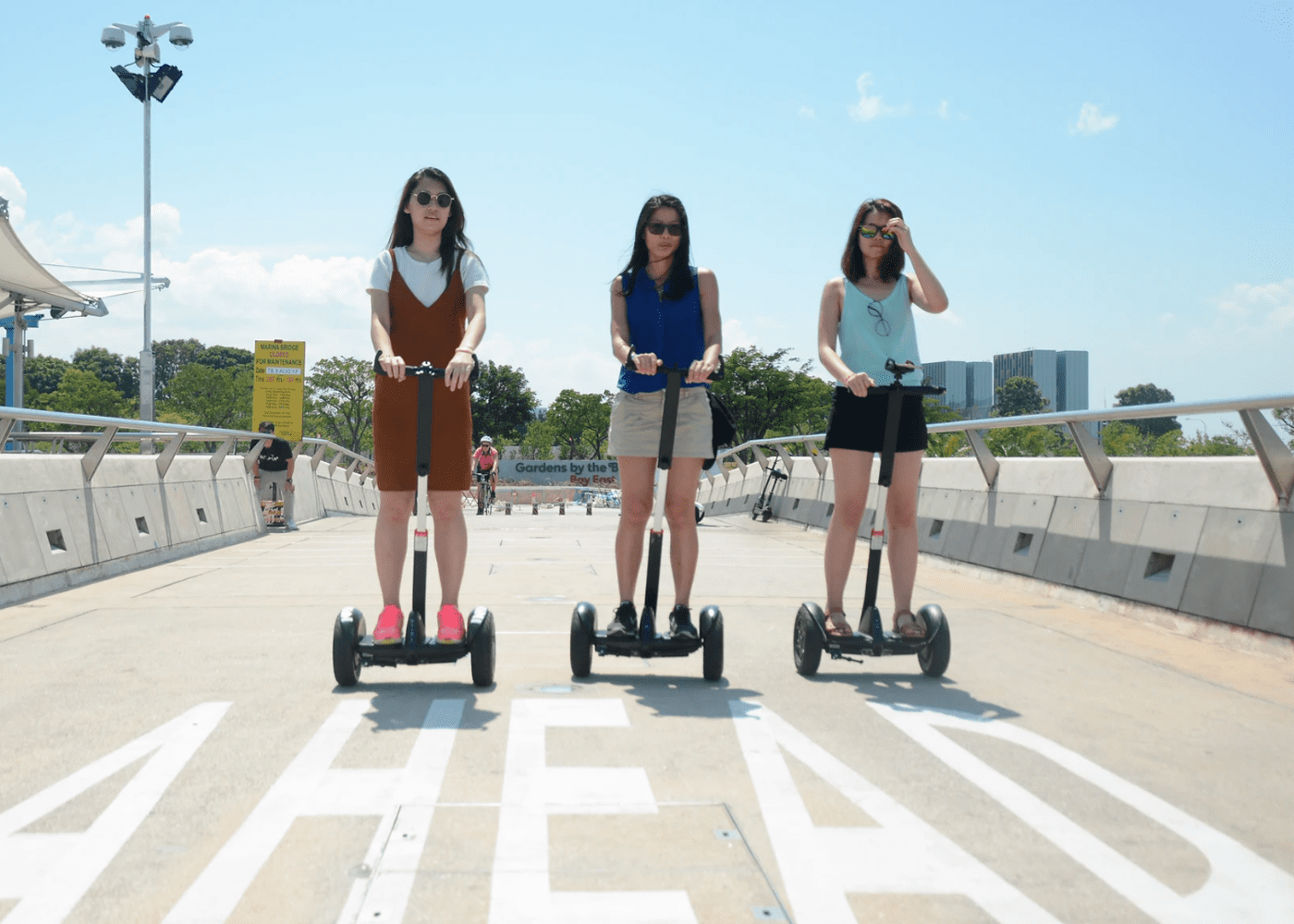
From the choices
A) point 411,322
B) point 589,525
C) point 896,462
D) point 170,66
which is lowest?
point 589,525

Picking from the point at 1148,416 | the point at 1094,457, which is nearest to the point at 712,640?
the point at 1148,416

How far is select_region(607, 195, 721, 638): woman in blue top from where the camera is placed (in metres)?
4.58

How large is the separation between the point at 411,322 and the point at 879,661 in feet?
8.68

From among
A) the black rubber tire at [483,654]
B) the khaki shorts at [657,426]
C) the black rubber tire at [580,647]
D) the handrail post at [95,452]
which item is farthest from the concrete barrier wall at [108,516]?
the khaki shorts at [657,426]

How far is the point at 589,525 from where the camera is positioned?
54.7ft

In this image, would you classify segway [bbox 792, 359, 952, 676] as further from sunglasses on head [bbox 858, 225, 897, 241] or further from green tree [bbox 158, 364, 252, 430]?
green tree [bbox 158, 364, 252, 430]

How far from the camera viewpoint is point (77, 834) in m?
2.62

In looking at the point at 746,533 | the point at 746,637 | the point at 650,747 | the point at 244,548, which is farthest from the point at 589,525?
the point at 650,747

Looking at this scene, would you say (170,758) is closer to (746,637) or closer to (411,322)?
(411,322)

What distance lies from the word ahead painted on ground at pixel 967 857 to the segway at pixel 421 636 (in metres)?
1.31

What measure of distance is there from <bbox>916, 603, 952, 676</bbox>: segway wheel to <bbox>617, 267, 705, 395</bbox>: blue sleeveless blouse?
1.37 m

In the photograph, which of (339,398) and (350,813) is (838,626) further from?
(339,398)

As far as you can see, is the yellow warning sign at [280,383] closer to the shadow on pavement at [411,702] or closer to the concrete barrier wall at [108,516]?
the concrete barrier wall at [108,516]

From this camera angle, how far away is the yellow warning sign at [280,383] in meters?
29.1
